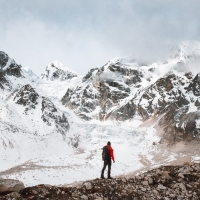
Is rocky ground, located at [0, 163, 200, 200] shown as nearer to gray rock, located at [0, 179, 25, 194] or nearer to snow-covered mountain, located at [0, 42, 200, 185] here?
gray rock, located at [0, 179, 25, 194]

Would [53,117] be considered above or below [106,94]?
below

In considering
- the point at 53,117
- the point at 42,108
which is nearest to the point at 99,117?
the point at 53,117

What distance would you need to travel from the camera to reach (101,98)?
15588 cm

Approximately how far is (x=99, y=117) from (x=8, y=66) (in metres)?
63.1

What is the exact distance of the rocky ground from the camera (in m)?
11.3

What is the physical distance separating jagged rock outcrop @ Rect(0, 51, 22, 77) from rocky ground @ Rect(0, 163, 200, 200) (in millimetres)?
143286

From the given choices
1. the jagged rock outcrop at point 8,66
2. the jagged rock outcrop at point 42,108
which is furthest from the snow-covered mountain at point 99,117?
the jagged rock outcrop at point 42,108

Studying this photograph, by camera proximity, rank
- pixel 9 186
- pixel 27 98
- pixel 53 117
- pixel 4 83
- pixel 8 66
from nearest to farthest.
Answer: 1. pixel 9 186
2. pixel 53 117
3. pixel 27 98
4. pixel 4 83
5. pixel 8 66

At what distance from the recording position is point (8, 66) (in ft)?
488

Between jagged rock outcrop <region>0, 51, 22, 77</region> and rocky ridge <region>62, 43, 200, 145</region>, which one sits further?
jagged rock outcrop <region>0, 51, 22, 77</region>

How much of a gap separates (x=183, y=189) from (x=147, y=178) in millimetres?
1955

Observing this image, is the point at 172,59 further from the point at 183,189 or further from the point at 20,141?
the point at 183,189

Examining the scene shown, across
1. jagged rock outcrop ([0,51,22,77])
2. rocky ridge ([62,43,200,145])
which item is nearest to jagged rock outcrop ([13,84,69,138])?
rocky ridge ([62,43,200,145])

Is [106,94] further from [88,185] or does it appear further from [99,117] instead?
[88,185]
